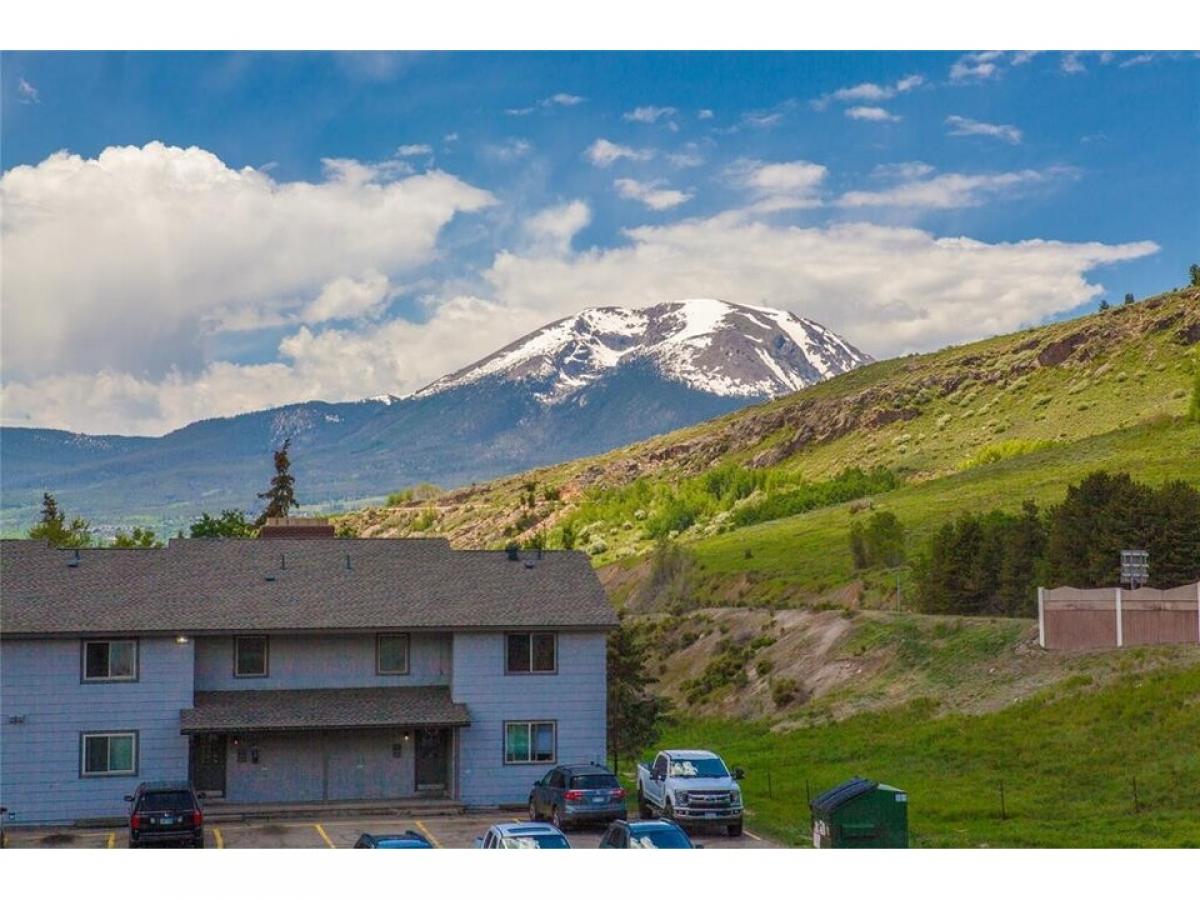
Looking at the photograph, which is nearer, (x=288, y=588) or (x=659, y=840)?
(x=659, y=840)

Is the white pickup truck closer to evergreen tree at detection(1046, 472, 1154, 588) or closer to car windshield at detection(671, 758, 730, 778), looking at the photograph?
car windshield at detection(671, 758, 730, 778)

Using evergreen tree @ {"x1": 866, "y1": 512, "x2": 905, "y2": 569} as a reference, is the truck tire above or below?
below

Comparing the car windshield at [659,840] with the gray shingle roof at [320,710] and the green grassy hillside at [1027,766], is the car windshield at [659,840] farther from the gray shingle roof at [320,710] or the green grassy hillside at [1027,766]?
the gray shingle roof at [320,710]

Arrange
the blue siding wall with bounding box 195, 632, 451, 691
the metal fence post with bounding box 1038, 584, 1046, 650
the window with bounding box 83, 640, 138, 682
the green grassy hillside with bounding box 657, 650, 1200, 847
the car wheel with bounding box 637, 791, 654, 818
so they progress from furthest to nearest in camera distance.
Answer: the metal fence post with bounding box 1038, 584, 1046, 650, the blue siding wall with bounding box 195, 632, 451, 691, the window with bounding box 83, 640, 138, 682, the car wheel with bounding box 637, 791, 654, 818, the green grassy hillside with bounding box 657, 650, 1200, 847

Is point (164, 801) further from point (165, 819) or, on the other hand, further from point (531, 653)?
point (531, 653)

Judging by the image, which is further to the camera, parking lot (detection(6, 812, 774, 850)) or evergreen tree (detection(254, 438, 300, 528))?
evergreen tree (detection(254, 438, 300, 528))

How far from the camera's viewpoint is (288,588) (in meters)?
48.1

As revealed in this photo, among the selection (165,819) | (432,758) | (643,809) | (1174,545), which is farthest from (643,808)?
(1174,545)

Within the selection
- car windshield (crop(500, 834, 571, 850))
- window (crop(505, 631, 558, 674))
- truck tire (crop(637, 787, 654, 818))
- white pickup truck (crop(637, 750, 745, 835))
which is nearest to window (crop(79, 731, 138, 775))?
window (crop(505, 631, 558, 674))

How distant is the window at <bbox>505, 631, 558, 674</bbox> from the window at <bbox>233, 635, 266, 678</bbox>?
7.28 metres

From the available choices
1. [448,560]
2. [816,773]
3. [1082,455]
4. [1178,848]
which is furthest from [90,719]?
[1082,455]

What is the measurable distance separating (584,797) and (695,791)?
2.75 meters

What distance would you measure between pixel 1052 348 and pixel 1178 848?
16070 cm

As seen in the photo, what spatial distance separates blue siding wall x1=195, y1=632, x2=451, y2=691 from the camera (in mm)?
46406
